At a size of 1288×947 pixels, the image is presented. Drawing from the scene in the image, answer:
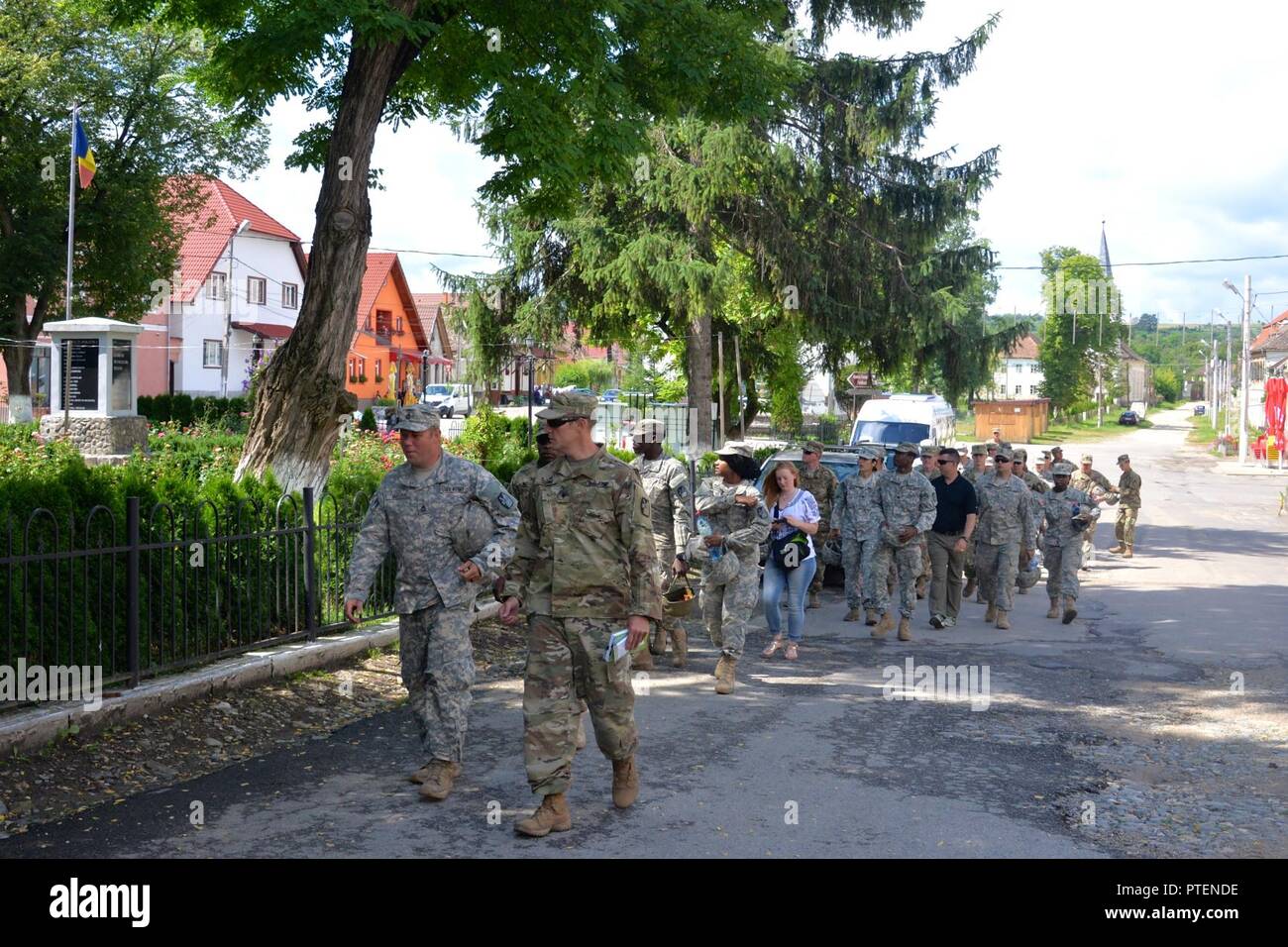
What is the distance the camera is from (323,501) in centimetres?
1034

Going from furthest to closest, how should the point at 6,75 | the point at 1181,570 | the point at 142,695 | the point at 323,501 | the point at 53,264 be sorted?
the point at 53,264, the point at 6,75, the point at 1181,570, the point at 323,501, the point at 142,695

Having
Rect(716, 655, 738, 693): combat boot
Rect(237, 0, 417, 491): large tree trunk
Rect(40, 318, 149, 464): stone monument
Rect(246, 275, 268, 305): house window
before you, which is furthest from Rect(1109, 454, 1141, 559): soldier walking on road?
Rect(246, 275, 268, 305): house window

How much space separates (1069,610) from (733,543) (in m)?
5.12

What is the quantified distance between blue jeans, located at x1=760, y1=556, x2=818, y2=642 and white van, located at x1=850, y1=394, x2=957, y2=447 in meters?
14.8

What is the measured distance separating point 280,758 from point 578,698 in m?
1.95

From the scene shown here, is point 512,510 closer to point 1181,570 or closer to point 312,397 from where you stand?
point 312,397

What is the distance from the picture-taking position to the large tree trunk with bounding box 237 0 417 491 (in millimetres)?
11891

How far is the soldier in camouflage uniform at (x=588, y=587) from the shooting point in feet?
20.2

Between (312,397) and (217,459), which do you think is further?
(217,459)

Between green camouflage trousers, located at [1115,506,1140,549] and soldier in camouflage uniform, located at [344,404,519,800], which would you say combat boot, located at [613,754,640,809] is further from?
green camouflage trousers, located at [1115,506,1140,549]

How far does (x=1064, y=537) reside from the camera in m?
13.6

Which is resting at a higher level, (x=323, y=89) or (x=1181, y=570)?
(x=323, y=89)
